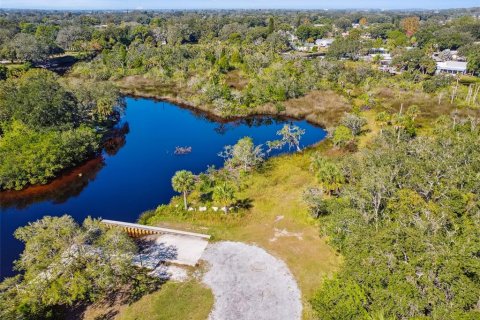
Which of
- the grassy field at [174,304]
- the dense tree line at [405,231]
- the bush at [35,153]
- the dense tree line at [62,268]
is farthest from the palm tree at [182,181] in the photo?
the bush at [35,153]

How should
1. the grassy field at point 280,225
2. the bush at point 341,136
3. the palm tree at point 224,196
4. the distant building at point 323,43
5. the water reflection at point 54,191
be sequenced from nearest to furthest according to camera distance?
the grassy field at point 280,225 < the palm tree at point 224,196 < the water reflection at point 54,191 < the bush at point 341,136 < the distant building at point 323,43

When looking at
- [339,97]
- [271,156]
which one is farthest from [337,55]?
[271,156]

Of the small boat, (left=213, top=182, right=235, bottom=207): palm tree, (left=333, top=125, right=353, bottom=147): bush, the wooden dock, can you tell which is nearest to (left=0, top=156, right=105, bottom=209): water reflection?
the small boat

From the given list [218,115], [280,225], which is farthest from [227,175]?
[218,115]

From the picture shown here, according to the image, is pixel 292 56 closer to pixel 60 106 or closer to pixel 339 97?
pixel 339 97

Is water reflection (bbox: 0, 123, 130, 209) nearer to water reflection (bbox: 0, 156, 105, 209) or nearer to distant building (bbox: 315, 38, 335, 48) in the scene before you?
water reflection (bbox: 0, 156, 105, 209)

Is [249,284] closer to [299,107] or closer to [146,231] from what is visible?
[146,231]

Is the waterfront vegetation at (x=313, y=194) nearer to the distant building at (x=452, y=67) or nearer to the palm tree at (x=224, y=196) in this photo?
the palm tree at (x=224, y=196)
